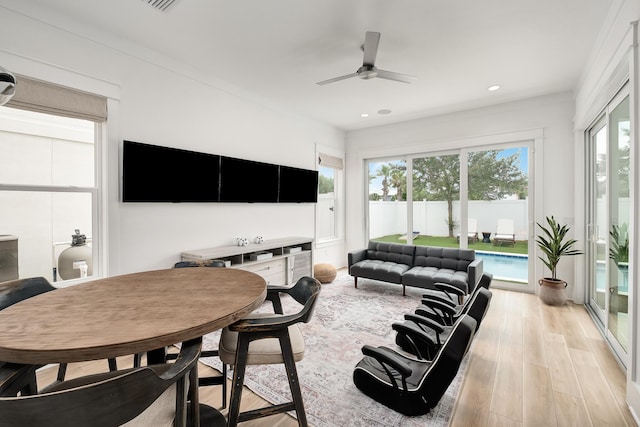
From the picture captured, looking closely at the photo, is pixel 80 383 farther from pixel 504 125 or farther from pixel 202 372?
pixel 504 125

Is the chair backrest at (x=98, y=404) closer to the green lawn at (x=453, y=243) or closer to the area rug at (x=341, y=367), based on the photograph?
the area rug at (x=341, y=367)

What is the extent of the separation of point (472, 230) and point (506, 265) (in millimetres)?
735

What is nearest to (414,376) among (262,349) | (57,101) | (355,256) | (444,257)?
(262,349)

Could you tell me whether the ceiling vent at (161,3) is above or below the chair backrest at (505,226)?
above

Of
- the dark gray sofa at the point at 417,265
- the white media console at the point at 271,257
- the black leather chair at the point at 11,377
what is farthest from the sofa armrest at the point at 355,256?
the black leather chair at the point at 11,377

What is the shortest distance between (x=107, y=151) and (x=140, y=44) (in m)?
1.15

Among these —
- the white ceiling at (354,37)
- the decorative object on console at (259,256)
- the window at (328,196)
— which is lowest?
the decorative object on console at (259,256)

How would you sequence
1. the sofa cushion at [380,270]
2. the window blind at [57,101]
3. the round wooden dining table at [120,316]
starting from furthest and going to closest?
the sofa cushion at [380,270], the window blind at [57,101], the round wooden dining table at [120,316]

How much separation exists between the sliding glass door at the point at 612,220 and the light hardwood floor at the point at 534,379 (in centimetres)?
30

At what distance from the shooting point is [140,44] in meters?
2.99

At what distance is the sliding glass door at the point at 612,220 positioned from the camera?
252 centimetres

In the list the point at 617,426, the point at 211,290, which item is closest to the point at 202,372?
the point at 211,290

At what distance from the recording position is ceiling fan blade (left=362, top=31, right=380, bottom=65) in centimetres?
256

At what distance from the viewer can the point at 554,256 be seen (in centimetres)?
395
